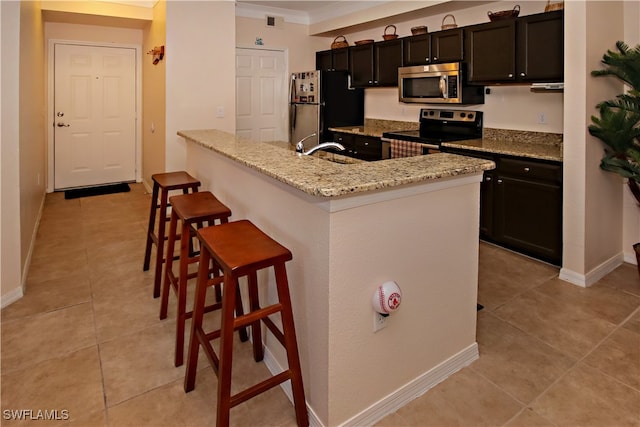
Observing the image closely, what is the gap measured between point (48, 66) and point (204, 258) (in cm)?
532

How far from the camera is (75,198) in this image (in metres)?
5.39

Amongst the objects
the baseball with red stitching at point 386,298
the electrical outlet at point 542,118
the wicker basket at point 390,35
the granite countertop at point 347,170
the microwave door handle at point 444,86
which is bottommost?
the baseball with red stitching at point 386,298

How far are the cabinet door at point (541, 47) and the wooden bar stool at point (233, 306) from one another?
2.81 meters

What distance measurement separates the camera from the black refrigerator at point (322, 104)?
5516 millimetres

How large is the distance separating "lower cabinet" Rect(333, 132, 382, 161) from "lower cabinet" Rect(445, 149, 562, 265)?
140 cm

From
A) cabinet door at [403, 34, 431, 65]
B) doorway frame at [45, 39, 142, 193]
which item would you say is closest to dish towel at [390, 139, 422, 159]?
cabinet door at [403, 34, 431, 65]

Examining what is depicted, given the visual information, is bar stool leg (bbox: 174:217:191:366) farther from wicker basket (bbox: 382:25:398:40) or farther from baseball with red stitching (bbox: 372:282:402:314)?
wicker basket (bbox: 382:25:398:40)

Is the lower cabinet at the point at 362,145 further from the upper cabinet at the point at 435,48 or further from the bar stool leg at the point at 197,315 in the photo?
the bar stool leg at the point at 197,315

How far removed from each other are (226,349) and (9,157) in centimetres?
215

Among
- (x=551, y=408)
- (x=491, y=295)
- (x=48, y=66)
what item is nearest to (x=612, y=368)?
(x=551, y=408)

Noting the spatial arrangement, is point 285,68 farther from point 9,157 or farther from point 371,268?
point 371,268

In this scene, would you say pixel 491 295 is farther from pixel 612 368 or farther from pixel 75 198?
pixel 75 198

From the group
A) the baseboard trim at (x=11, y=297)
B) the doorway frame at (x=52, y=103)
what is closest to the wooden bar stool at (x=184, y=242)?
the baseboard trim at (x=11, y=297)

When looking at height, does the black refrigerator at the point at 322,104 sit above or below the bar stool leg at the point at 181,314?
above
